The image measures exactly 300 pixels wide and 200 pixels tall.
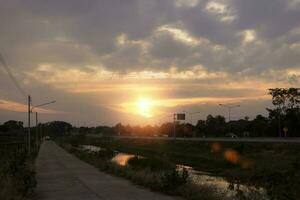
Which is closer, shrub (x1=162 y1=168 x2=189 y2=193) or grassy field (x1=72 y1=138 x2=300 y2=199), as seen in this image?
shrub (x1=162 y1=168 x2=189 y2=193)

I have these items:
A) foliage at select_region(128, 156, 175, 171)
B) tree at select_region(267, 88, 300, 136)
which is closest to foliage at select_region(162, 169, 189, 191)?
foliage at select_region(128, 156, 175, 171)

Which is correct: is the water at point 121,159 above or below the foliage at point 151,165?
below

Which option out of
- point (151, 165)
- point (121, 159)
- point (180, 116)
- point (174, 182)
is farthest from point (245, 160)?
point (180, 116)

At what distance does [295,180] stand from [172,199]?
4428mm

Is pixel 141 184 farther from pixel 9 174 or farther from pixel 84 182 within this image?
pixel 9 174

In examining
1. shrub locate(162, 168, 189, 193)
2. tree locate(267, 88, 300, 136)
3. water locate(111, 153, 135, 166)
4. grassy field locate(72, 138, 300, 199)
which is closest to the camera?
shrub locate(162, 168, 189, 193)

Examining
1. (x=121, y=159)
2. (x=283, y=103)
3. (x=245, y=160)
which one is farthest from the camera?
(x=283, y=103)

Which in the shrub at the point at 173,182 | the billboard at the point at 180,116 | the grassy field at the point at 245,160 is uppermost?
the billboard at the point at 180,116

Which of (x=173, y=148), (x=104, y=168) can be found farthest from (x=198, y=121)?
(x=104, y=168)

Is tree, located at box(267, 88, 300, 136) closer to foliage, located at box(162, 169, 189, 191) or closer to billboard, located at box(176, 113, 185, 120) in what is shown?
billboard, located at box(176, 113, 185, 120)

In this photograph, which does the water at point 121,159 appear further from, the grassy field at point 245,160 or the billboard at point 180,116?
the billboard at point 180,116

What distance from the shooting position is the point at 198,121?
574 ft

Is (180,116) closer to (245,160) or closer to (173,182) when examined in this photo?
(245,160)

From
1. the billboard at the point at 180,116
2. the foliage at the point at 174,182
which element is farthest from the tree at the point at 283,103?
the foliage at the point at 174,182
